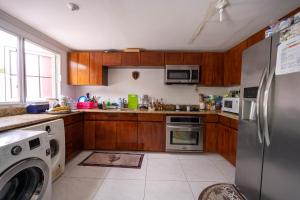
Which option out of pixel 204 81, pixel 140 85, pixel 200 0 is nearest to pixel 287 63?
pixel 200 0

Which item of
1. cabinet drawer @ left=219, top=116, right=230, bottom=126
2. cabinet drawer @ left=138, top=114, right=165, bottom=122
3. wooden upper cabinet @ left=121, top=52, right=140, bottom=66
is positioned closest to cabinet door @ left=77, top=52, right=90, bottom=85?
wooden upper cabinet @ left=121, top=52, right=140, bottom=66

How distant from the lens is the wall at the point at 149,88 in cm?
377

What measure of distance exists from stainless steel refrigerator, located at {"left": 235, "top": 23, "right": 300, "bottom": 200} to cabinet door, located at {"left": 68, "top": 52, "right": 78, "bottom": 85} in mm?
3232

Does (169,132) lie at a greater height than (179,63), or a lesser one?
lesser

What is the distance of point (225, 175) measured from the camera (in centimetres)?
237

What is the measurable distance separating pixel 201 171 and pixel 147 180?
89 cm

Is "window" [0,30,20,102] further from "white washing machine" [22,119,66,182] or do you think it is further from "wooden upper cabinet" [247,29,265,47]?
"wooden upper cabinet" [247,29,265,47]

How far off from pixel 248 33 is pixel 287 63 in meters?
1.62

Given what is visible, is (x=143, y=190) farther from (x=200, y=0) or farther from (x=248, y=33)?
(x=248, y=33)

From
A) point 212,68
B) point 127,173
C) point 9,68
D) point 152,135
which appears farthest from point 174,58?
point 9,68

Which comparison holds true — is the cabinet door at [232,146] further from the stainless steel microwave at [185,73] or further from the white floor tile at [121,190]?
the white floor tile at [121,190]

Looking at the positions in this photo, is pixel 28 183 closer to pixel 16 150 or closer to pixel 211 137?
pixel 16 150

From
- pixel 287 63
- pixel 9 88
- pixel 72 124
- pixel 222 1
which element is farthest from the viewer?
pixel 72 124

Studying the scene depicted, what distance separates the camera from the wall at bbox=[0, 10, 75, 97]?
6.87 feet
